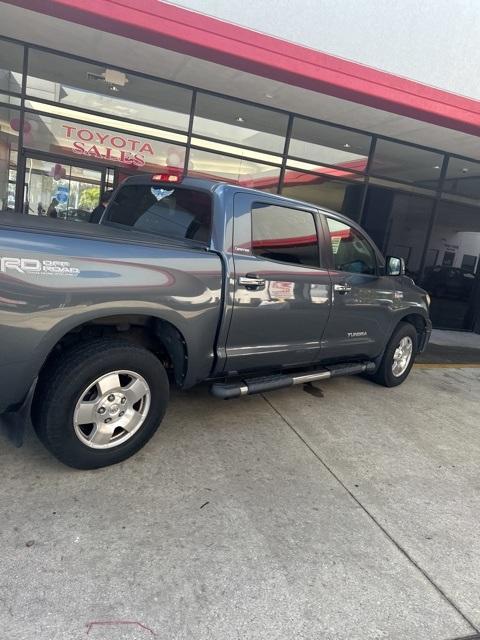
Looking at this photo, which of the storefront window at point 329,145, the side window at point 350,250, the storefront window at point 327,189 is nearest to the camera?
the side window at point 350,250

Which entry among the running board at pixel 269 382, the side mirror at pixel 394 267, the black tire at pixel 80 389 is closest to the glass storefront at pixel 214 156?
the side mirror at pixel 394 267

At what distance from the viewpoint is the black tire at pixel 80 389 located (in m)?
2.84

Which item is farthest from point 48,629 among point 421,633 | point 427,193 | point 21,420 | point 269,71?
point 427,193

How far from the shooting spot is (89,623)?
6.75ft

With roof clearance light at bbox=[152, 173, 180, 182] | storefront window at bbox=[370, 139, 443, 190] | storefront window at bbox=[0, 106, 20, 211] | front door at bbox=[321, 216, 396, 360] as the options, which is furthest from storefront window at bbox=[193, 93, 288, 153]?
roof clearance light at bbox=[152, 173, 180, 182]

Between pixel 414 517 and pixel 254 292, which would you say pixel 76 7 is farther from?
pixel 414 517

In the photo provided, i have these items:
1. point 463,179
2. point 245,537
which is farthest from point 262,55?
point 463,179

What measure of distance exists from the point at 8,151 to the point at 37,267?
6.13m

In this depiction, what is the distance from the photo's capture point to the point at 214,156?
873cm

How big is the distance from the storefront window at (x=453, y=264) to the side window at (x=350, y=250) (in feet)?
20.8

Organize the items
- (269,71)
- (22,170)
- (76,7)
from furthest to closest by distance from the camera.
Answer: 1. (22,170)
2. (269,71)
3. (76,7)

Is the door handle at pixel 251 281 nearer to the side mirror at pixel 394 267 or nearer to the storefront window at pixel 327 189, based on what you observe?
the side mirror at pixel 394 267

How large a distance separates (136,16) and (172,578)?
5884 mm

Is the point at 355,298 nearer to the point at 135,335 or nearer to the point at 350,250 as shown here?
the point at 350,250
